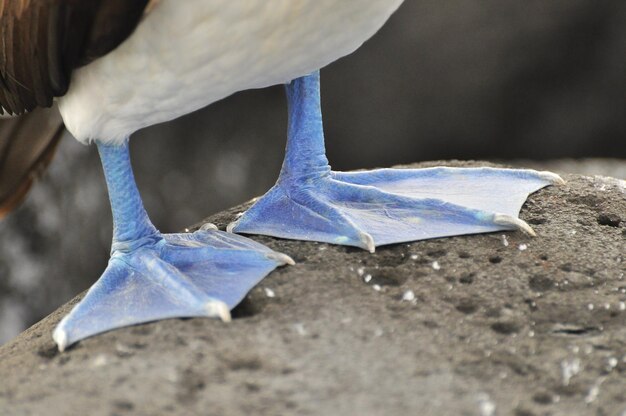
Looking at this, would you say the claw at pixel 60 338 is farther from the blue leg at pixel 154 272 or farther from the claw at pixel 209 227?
the claw at pixel 209 227

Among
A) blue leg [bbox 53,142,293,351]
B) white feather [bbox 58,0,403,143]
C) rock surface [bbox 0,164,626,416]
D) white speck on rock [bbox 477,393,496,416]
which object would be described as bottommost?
white speck on rock [bbox 477,393,496,416]

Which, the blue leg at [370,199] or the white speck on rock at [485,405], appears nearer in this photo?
the white speck on rock at [485,405]

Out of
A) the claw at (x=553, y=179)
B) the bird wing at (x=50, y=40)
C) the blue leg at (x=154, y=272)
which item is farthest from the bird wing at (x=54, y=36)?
the claw at (x=553, y=179)

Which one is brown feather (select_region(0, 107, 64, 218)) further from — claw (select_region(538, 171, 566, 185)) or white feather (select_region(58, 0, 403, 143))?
claw (select_region(538, 171, 566, 185))

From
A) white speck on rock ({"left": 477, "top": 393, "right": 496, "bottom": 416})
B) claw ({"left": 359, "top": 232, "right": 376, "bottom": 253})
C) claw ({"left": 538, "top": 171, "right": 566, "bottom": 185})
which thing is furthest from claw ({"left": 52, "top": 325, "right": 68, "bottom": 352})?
claw ({"left": 538, "top": 171, "right": 566, "bottom": 185})

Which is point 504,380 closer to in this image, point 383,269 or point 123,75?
point 383,269

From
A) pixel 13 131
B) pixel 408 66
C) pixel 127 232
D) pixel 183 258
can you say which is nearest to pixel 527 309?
pixel 183 258

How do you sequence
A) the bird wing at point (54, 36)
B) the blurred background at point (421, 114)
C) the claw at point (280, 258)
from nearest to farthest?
1. the bird wing at point (54, 36)
2. the claw at point (280, 258)
3. the blurred background at point (421, 114)

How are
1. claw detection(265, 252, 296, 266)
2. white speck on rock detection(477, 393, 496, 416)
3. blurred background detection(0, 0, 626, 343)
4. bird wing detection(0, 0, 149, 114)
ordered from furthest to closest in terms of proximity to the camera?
blurred background detection(0, 0, 626, 343)
claw detection(265, 252, 296, 266)
bird wing detection(0, 0, 149, 114)
white speck on rock detection(477, 393, 496, 416)
